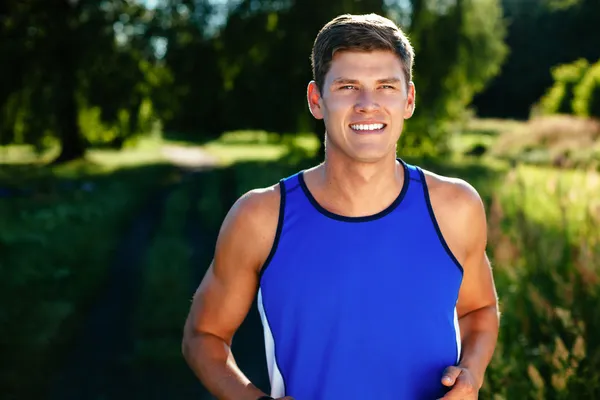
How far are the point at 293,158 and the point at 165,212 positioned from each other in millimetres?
8925

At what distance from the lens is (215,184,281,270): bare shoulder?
2.28 m

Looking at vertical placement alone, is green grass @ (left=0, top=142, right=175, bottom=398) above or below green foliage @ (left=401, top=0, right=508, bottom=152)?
below

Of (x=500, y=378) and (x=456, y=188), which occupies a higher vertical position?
(x=456, y=188)

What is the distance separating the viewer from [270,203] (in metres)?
2.31

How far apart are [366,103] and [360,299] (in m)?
0.54

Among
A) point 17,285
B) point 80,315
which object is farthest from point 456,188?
point 17,285

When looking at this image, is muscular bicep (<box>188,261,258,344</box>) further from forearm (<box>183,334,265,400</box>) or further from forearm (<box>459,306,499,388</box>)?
forearm (<box>459,306,499,388</box>)

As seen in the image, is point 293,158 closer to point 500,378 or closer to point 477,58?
point 477,58

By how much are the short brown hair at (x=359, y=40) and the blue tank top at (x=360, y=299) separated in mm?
417

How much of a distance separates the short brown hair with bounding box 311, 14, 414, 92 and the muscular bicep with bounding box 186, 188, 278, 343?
16.5 inches

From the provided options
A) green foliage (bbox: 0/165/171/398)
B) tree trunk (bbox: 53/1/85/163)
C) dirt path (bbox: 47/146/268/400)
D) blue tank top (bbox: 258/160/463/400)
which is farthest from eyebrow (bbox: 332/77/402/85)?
tree trunk (bbox: 53/1/85/163)

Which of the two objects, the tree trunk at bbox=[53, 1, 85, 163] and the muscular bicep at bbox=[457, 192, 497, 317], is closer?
the muscular bicep at bbox=[457, 192, 497, 317]

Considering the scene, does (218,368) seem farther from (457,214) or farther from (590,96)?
(590,96)

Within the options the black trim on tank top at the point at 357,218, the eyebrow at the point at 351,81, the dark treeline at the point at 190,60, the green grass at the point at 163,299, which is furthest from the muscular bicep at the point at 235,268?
the dark treeline at the point at 190,60
